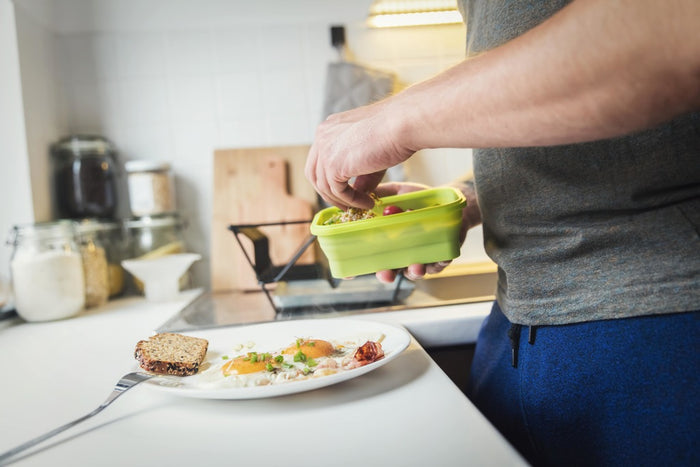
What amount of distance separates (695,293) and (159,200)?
1131 mm

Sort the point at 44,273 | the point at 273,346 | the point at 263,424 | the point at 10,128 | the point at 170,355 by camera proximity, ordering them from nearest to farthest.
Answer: the point at 263,424 < the point at 170,355 < the point at 273,346 < the point at 44,273 < the point at 10,128

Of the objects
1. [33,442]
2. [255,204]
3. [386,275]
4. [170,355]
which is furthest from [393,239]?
[255,204]

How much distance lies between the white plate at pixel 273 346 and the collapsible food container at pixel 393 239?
0.29 feet

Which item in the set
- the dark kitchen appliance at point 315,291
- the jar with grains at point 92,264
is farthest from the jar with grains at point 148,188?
the dark kitchen appliance at point 315,291

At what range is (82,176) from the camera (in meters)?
1.24

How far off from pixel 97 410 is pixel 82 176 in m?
0.90

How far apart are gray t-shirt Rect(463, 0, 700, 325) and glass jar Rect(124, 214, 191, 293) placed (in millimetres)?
935

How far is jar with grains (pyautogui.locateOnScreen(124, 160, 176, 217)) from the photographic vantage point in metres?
1.27

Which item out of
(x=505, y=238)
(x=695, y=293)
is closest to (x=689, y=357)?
(x=695, y=293)

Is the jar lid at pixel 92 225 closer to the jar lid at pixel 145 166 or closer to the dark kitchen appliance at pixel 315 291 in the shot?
the jar lid at pixel 145 166

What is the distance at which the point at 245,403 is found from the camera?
53cm

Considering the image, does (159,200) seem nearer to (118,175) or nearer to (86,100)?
(118,175)

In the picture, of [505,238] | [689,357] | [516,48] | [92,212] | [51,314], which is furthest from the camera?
[92,212]

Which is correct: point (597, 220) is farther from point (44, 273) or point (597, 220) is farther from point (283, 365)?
point (44, 273)
